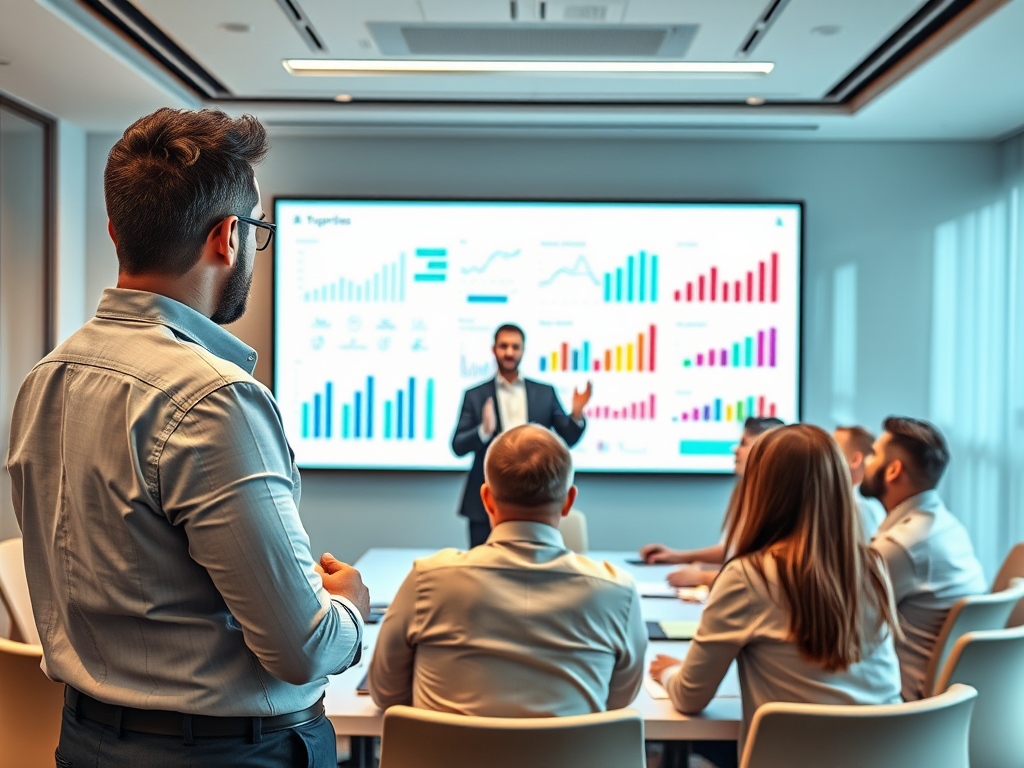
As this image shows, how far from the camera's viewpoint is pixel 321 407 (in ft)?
17.3

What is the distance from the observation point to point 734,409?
5219mm

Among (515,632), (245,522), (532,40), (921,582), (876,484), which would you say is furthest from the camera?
(532,40)

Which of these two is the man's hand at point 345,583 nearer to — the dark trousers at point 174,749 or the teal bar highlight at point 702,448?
the dark trousers at point 174,749

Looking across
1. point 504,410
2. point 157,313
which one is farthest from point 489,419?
point 157,313

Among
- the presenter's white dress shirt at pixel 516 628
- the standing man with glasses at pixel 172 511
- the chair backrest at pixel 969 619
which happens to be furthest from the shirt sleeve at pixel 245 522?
the chair backrest at pixel 969 619

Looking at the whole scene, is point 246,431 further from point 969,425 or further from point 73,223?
point 969,425

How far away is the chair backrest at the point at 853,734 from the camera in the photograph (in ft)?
5.00

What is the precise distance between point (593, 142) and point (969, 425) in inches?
111

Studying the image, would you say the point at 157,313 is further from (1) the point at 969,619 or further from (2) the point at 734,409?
(2) the point at 734,409

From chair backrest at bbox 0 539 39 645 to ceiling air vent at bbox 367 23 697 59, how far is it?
7.78 ft

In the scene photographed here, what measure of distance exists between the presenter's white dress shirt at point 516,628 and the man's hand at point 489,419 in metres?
2.73

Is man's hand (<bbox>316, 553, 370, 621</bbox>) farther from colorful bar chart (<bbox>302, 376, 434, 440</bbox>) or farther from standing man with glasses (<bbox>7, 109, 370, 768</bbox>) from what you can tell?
colorful bar chart (<bbox>302, 376, 434, 440</bbox>)

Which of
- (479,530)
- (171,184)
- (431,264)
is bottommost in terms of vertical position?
(479,530)

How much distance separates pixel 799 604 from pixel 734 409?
3.45 m
